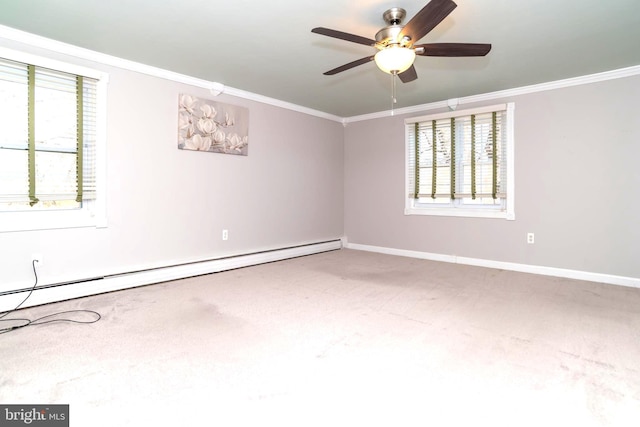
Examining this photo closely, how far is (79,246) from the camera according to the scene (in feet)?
10.2

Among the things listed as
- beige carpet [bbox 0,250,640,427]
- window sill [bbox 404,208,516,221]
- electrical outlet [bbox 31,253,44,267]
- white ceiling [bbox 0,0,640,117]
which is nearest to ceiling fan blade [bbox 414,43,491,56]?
white ceiling [bbox 0,0,640,117]

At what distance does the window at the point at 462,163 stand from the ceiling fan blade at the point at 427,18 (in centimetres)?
271

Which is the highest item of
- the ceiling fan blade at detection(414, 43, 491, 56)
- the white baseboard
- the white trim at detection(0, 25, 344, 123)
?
the white trim at detection(0, 25, 344, 123)

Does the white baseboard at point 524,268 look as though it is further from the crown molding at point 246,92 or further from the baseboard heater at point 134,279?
the crown molding at point 246,92

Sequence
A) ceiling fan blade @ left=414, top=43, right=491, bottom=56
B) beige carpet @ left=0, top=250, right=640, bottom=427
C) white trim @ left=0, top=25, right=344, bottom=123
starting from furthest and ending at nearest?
white trim @ left=0, top=25, right=344, bottom=123 → ceiling fan blade @ left=414, top=43, right=491, bottom=56 → beige carpet @ left=0, top=250, right=640, bottom=427

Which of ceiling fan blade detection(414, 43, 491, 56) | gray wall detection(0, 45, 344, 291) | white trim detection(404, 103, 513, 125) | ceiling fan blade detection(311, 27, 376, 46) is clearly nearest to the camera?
ceiling fan blade detection(311, 27, 376, 46)

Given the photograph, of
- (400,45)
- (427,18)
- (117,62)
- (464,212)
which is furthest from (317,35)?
(464,212)

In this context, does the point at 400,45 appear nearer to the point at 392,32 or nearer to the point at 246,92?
the point at 392,32

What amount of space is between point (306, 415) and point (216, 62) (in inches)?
131

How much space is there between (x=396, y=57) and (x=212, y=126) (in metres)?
2.59

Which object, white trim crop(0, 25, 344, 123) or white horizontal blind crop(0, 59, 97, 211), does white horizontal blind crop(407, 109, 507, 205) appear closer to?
white trim crop(0, 25, 344, 123)

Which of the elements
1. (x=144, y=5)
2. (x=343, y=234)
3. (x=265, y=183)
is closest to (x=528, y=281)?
(x=343, y=234)

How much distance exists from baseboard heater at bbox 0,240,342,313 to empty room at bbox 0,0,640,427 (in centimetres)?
2

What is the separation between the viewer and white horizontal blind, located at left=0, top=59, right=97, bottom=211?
277 centimetres
